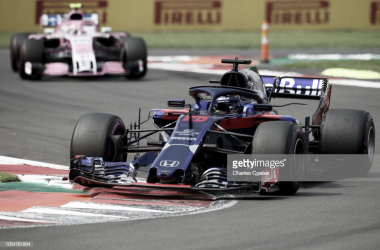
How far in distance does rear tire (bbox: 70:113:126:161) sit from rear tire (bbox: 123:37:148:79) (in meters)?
10.2

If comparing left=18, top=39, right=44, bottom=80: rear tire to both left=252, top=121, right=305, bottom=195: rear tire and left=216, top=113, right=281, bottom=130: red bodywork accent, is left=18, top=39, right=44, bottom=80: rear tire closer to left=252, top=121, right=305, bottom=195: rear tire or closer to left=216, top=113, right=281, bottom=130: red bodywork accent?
left=216, top=113, right=281, bottom=130: red bodywork accent

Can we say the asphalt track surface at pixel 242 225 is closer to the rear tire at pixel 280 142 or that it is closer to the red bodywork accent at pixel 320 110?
the rear tire at pixel 280 142

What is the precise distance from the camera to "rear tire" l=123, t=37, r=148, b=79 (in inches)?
711

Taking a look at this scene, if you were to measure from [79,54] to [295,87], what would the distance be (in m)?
8.30

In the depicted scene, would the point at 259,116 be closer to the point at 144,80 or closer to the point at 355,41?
the point at 144,80

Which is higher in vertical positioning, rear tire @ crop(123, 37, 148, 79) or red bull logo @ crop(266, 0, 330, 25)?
red bull logo @ crop(266, 0, 330, 25)

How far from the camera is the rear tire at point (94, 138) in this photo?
7.77 metres

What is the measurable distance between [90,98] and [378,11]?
20.5 meters

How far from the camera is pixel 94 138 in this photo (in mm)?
7785

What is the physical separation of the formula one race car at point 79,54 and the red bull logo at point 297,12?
49.1ft

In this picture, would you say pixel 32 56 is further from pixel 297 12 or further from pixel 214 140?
pixel 297 12

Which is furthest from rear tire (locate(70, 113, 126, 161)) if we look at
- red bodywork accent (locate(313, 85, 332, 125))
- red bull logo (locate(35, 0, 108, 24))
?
red bull logo (locate(35, 0, 108, 24))

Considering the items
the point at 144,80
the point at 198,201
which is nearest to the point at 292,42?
the point at 144,80

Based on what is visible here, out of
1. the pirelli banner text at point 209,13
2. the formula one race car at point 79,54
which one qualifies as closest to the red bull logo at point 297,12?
the pirelli banner text at point 209,13
